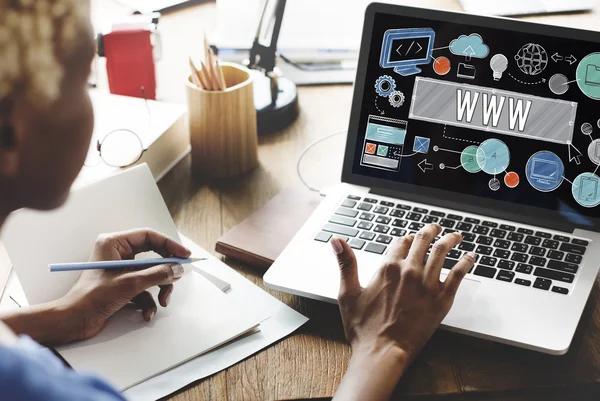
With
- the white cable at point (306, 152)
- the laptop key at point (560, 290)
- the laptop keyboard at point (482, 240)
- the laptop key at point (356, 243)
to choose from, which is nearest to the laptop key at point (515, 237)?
the laptop keyboard at point (482, 240)

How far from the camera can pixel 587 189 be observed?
95 centimetres

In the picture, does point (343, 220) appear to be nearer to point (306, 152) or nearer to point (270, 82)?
point (306, 152)

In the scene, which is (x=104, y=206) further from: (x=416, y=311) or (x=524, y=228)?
(x=524, y=228)

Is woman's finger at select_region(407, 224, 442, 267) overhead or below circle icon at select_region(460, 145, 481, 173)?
below

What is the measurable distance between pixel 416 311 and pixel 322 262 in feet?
0.54

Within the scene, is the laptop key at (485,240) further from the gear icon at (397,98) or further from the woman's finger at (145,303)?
the woman's finger at (145,303)

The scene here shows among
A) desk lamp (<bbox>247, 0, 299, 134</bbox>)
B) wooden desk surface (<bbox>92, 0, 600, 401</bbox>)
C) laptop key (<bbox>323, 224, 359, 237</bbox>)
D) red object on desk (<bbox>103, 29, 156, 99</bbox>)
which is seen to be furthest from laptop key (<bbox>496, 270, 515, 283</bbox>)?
red object on desk (<bbox>103, 29, 156, 99</bbox>)

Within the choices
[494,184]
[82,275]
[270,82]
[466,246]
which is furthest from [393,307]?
[270,82]

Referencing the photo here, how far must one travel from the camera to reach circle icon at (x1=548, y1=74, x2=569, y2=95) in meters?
0.93

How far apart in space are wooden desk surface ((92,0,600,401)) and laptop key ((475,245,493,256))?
141 mm

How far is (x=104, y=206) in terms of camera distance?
946mm

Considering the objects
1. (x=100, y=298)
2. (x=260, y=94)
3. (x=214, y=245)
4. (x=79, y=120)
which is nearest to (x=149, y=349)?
(x=100, y=298)

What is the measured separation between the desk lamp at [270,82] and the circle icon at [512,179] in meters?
0.48

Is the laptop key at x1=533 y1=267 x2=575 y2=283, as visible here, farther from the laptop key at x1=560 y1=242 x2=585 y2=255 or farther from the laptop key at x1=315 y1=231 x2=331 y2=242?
the laptop key at x1=315 y1=231 x2=331 y2=242
